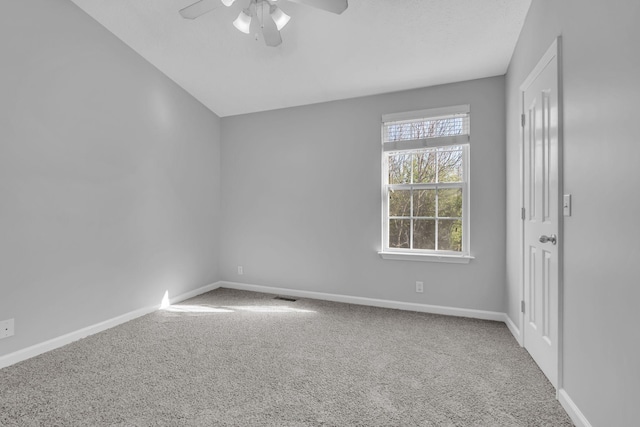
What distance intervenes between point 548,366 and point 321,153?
2.88m

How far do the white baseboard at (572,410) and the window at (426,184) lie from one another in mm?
1512

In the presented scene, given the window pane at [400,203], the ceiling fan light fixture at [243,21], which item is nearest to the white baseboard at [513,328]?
the window pane at [400,203]

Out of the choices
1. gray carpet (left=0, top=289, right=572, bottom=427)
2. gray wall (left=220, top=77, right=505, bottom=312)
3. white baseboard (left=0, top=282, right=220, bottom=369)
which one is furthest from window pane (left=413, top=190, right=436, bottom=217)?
white baseboard (left=0, top=282, right=220, bottom=369)

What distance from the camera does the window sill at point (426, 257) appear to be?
317 centimetres

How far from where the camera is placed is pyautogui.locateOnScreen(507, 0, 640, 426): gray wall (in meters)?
1.19

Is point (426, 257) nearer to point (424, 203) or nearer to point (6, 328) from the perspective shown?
point (424, 203)

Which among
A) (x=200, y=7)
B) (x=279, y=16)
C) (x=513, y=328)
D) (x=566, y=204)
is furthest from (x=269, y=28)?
(x=513, y=328)

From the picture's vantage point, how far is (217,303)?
3.68 m

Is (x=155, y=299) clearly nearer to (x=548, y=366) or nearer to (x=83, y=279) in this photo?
(x=83, y=279)

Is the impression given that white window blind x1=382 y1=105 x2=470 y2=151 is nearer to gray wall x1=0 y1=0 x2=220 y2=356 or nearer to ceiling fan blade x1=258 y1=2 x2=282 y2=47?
ceiling fan blade x1=258 y1=2 x2=282 y2=47

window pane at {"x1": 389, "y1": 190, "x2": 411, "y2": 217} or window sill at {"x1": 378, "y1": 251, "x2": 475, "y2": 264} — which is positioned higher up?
window pane at {"x1": 389, "y1": 190, "x2": 411, "y2": 217}

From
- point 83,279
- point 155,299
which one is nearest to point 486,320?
point 155,299

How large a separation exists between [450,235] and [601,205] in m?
1.90

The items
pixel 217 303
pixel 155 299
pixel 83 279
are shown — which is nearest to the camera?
pixel 83 279
